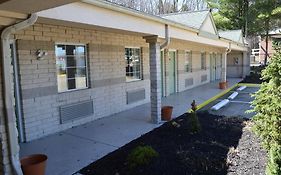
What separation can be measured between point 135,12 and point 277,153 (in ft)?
13.4

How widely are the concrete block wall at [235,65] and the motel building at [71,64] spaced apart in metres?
13.1

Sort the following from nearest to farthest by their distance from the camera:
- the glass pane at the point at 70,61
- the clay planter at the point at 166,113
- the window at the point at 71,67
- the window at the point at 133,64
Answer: the window at the point at 71,67 < the glass pane at the point at 70,61 < the clay planter at the point at 166,113 < the window at the point at 133,64

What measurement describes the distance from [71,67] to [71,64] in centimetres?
9

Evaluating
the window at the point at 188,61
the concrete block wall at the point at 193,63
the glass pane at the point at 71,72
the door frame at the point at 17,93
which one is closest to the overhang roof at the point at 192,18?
the concrete block wall at the point at 193,63

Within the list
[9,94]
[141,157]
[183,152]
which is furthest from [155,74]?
[9,94]

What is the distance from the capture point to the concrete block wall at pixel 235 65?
75.0 feet

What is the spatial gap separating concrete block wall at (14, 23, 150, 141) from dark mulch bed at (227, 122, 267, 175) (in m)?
4.34

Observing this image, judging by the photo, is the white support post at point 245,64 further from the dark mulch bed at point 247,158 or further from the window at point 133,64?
the dark mulch bed at point 247,158

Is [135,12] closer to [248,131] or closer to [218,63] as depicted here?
[248,131]

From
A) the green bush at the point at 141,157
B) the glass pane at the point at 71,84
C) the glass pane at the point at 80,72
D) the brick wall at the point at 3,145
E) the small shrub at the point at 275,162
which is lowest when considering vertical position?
the green bush at the point at 141,157

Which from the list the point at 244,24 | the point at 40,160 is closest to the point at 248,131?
the point at 40,160

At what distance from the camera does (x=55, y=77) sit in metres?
6.63

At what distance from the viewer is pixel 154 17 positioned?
669cm

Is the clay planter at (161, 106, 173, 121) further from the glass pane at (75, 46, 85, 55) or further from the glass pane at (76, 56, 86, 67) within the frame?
the glass pane at (75, 46, 85, 55)
